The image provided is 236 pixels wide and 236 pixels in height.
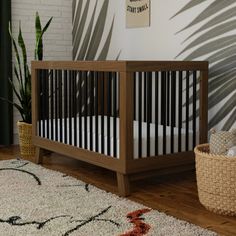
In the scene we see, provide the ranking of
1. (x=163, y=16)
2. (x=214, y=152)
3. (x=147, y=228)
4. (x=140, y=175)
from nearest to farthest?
(x=147, y=228) → (x=214, y=152) → (x=140, y=175) → (x=163, y=16)

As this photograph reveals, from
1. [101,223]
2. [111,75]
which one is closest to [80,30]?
[111,75]

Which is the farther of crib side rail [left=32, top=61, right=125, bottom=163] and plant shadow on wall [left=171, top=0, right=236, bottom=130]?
plant shadow on wall [left=171, top=0, right=236, bottom=130]

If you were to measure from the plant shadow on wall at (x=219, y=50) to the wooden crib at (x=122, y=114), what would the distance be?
12cm

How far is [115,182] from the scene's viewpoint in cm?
270

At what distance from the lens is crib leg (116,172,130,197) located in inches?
94.5

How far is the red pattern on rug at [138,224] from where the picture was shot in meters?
1.85

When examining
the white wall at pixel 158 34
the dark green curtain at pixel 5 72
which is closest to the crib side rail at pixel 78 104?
the white wall at pixel 158 34

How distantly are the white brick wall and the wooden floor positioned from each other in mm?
1127

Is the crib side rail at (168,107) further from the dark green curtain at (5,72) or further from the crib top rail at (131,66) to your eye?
the dark green curtain at (5,72)

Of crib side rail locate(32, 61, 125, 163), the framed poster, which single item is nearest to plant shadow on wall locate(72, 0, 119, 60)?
the framed poster

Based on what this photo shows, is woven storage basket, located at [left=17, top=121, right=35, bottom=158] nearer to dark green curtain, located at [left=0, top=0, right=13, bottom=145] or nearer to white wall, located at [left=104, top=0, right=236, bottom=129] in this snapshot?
dark green curtain, located at [left=0, top=0, right=13, bottom=145]

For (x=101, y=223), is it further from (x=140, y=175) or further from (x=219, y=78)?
(x=219, y=78)

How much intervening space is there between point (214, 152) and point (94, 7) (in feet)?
7.08

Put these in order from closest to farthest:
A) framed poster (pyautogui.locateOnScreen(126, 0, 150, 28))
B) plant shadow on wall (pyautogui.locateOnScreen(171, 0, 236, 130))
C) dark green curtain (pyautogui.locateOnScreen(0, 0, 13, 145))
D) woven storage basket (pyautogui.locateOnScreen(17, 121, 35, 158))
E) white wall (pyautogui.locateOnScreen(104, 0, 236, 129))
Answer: plant shadow on wall (pyautogui.locateOnScreen(171, 0, 236, 130)) < white wall (pyautogui.locateOnScreen(104, 0, 236, 129)) < framed poster (pyautogui.locateOnScreen(126, 0, 150, 28)) < woven storage basket (pyautogui.locateOnScreen(17, 121, 35, 158)) < dark green curtain (pyautogui.locateOnScreen(0, 0, 13, 145))
